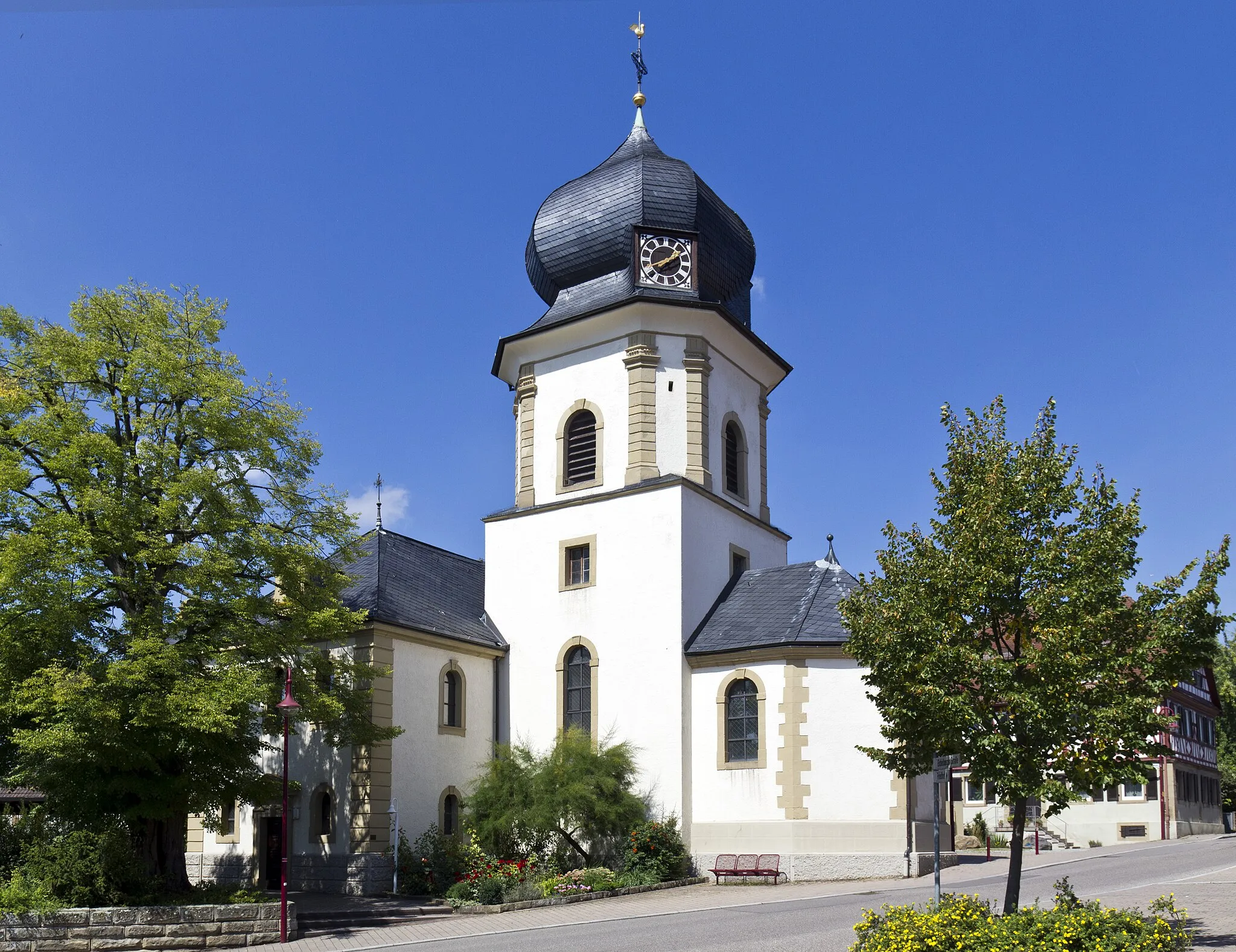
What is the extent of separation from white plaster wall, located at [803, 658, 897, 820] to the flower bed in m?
3.03

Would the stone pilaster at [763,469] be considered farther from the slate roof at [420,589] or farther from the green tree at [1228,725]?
the green tree at [1228,725]

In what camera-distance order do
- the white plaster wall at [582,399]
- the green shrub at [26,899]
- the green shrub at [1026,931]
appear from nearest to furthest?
the green shrub at [1026,931]
the green shrub at [26,899]
the white plaster wall at [582,399]

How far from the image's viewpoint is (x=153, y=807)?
19.2 metres

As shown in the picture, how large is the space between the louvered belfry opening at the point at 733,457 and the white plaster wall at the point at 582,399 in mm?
2583

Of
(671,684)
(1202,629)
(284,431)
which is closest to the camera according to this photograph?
(1202,629)

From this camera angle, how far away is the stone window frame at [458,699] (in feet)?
90.1

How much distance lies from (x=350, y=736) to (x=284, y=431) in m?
5.54

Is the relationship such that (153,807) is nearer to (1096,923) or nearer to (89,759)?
(89,759)

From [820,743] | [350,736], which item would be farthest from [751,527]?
[350,736]

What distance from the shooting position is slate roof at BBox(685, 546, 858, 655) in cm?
2627

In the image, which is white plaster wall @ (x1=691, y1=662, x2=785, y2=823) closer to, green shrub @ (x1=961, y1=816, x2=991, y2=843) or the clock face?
the clock face

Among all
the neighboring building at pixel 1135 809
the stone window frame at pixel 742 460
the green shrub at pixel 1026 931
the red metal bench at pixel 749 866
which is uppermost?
the stone window frame at pixel 742 460

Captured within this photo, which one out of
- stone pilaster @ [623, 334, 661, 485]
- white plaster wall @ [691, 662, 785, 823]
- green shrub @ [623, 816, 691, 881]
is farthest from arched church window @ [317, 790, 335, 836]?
stone pilaster @ [623, 334, 661, 485]

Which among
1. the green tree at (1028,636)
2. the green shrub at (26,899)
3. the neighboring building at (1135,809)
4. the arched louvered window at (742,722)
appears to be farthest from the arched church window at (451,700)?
the neighboring building at (1135,809)
